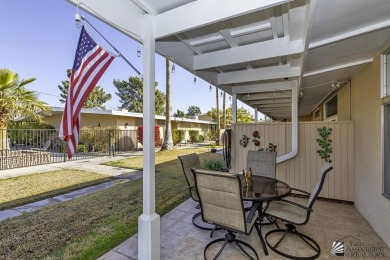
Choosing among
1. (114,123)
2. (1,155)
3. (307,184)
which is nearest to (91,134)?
(114,123)

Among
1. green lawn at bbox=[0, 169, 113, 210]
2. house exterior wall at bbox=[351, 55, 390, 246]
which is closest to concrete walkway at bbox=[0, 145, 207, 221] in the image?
green lawn at bbox=[0, 169, 113, 210]

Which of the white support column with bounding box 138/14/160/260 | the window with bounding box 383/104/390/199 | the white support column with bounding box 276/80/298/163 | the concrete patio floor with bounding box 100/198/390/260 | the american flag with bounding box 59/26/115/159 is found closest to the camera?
the american flag with bounding box 59/26/115/159

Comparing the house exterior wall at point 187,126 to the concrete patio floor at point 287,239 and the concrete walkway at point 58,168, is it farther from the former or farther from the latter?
the concrete patio floor at point 287,239

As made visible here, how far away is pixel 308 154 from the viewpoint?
5.50 metres

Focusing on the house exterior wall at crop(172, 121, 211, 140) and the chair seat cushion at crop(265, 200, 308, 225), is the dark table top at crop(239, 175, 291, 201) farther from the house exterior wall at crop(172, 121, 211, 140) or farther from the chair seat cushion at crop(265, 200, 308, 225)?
the house exterior wall at crop(172, 121, 211, 140)

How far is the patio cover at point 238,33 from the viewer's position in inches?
81.9

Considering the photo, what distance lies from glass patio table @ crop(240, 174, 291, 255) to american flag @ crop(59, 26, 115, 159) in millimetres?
2394

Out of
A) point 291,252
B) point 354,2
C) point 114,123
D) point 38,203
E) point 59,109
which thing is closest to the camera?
point 354,2

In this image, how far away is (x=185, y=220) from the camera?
13.0 feet

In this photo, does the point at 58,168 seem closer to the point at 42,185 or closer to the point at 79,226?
the point at 42,185

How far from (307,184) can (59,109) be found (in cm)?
1635

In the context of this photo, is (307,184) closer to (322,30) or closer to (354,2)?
→ (322,30)

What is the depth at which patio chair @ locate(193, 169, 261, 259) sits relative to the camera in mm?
2547

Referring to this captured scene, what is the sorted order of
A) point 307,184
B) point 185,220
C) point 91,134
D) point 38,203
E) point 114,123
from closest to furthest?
point 185,220
point 38,203
point 307,184
point 91,134
point 114,123
